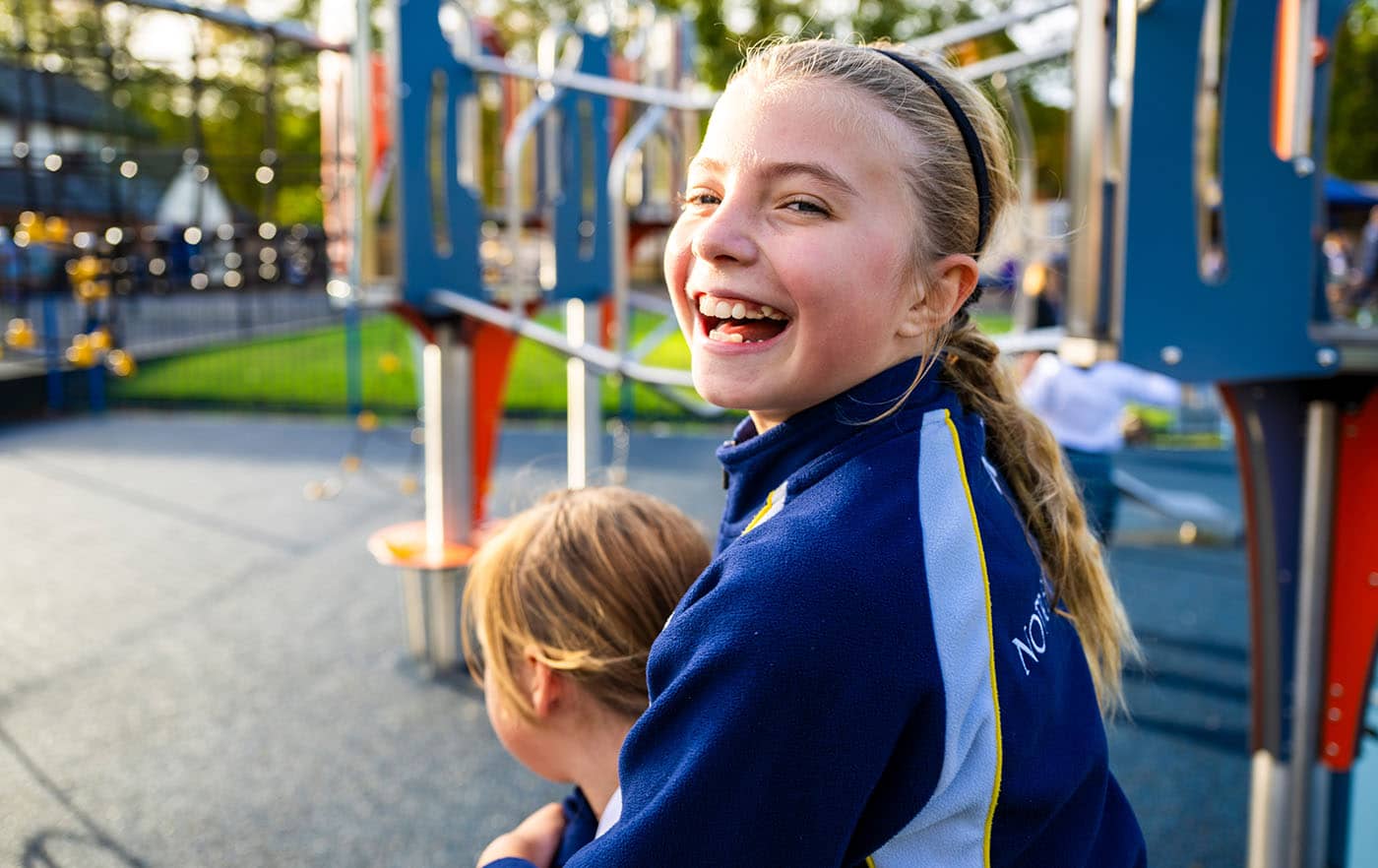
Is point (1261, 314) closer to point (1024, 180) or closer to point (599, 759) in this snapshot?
point (599, 759)

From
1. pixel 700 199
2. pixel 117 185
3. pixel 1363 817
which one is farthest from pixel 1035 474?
pixel 117 185

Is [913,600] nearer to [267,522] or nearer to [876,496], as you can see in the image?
[876,496]

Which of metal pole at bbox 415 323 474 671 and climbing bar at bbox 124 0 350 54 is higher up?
climbing bar at bbox 124 0 350 54

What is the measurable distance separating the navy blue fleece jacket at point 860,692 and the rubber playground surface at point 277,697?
2.57 ft

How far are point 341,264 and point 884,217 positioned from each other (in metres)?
4.52

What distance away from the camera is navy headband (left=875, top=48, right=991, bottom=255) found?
41.1 inches

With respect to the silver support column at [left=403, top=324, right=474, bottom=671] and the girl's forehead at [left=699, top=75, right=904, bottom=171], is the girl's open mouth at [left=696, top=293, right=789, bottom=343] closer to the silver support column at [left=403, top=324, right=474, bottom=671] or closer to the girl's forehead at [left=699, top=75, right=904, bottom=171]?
the girl's forehead at [left=699, top=75, right=904, bottom=171]

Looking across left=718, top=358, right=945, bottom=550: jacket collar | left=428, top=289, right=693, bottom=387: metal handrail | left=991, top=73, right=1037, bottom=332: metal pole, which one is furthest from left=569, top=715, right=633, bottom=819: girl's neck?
left=991, top=73, right=1037, bottom=332: metal pole

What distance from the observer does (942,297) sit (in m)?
1.06

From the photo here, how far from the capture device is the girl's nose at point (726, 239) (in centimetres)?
99

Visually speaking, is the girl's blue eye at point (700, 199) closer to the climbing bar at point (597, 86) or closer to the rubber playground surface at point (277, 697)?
the rubber playground surface at point (277, 697)

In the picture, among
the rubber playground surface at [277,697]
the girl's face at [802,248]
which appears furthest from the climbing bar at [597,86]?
the girl's face at [802,248]

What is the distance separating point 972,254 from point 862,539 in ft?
1.23

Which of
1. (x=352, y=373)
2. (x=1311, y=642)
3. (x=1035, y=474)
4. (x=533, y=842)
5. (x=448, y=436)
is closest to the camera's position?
(x=1035, y=474)
